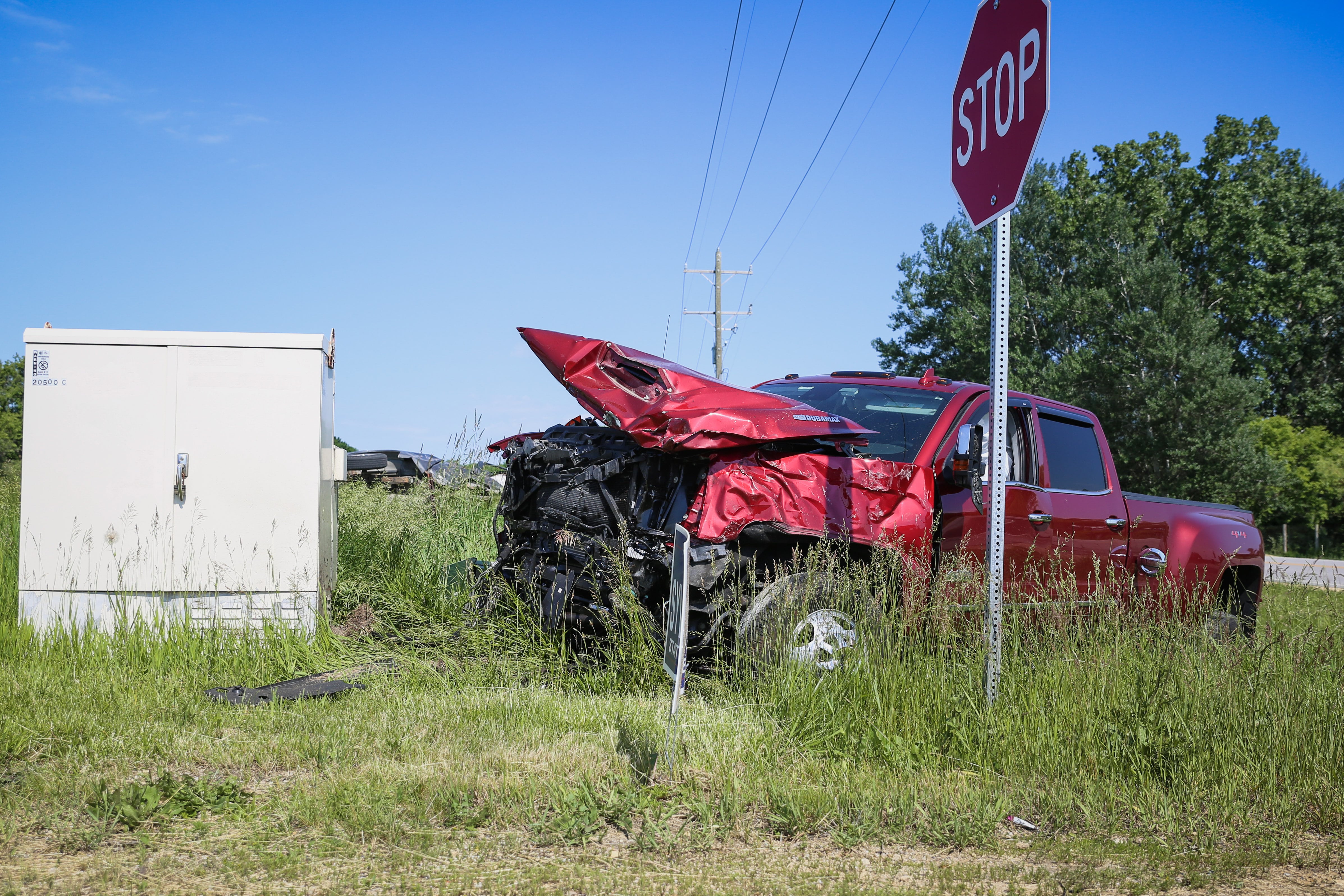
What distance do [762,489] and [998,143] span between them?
1969 millimetres

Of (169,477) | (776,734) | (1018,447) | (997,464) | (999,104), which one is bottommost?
(776,734)

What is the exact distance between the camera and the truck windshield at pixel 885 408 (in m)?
5.58

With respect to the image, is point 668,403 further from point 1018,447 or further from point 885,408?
→ point 1018,447

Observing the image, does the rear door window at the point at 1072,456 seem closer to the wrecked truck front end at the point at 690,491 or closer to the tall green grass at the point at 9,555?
the wrecked truck front end at the point at 690,491

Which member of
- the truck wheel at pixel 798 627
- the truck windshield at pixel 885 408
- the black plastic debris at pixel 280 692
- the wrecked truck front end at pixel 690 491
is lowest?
the black plastic debris at pixel 280 692

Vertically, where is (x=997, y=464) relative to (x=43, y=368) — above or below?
below

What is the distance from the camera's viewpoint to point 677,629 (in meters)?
3.78

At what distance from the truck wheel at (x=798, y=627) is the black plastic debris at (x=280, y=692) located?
86.1 inches

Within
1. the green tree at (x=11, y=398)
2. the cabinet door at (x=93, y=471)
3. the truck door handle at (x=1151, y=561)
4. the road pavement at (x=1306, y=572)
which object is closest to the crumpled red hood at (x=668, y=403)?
the cabinet door at (x=93, y=471)

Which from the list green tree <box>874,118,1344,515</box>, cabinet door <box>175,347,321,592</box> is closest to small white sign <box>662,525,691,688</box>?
cabinet door <box>175,347,321,592</box>

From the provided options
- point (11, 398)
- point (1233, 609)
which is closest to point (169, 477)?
point (1233, 609)

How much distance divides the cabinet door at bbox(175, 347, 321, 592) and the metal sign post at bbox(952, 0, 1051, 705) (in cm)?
412

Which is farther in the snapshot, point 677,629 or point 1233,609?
point 1233,609

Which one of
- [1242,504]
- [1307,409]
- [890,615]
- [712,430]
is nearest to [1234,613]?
[890,615]
